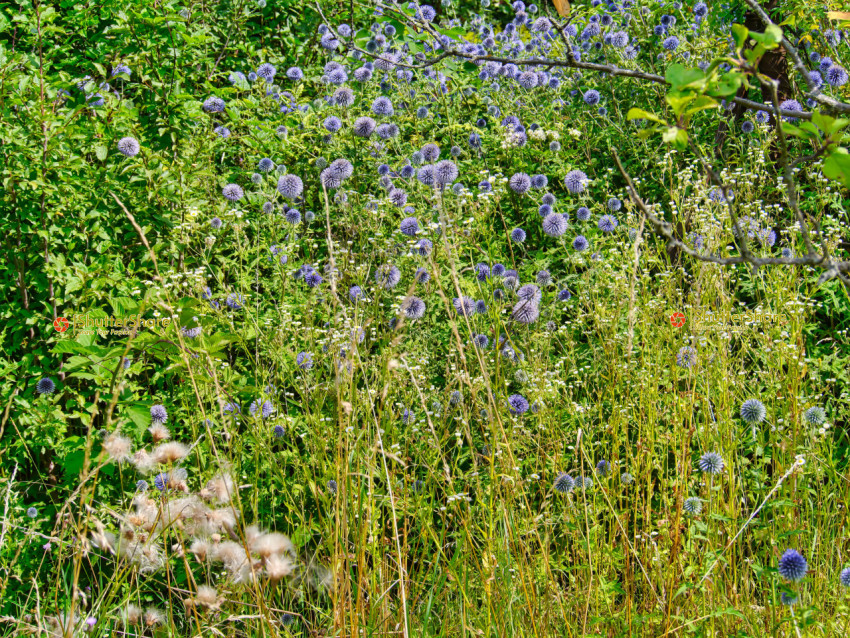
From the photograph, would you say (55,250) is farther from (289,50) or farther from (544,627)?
(289,50)

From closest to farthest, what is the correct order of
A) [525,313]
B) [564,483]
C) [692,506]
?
[692,506] < [564,483] < [525,313]

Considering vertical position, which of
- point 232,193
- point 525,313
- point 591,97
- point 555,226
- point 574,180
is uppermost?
point 591,97

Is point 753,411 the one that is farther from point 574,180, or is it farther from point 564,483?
point 574,180

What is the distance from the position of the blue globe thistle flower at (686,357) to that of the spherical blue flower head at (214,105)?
103 inches

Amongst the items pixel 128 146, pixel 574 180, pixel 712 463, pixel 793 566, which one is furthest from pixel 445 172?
pixel 793 566

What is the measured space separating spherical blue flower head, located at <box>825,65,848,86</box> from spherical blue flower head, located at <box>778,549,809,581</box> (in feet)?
10.2

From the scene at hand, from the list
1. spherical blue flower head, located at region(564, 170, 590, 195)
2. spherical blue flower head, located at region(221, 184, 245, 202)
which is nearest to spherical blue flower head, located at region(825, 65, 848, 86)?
spherical blue flower head, located at region(564, 170, 590, 195)

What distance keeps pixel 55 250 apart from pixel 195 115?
Result: 2.72 ft

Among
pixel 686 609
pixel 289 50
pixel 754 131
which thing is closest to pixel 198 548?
pixel 686 609

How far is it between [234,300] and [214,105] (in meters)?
1.35

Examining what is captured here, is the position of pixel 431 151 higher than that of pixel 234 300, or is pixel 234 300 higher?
pixel 431 151

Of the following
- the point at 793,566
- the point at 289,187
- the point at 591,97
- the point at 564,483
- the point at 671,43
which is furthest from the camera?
the point at 671,43

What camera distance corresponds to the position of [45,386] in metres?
2.81

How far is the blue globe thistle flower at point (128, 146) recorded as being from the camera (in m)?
3.01
